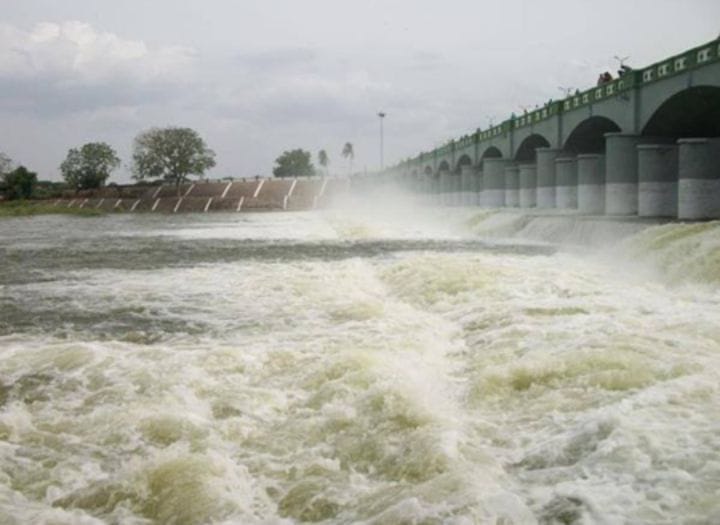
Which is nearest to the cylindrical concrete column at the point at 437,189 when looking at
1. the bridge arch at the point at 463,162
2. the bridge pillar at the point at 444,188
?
the bridge pillar at the point at 444,188

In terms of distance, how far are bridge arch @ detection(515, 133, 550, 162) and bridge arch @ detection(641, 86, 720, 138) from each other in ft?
51.4

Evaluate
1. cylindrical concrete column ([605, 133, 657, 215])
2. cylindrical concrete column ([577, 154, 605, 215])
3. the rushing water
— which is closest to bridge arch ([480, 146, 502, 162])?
cylindrical concrete column ([577, 154, 605, 215])

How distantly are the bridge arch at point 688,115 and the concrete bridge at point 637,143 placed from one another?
36 mm

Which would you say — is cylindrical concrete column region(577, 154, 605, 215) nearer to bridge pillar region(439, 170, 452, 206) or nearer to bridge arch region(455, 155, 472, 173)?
bridge arch region(455, 155, 472, 173)

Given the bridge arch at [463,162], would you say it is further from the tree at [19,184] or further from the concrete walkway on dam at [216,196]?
the tree at [19,184]

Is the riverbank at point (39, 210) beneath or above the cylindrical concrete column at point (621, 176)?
beneath

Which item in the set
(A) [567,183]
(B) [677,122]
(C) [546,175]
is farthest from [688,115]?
(C) [546,175]

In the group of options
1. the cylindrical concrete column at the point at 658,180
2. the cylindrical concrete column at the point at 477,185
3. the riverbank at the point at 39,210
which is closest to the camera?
the cylindrical concrete column at the point at 658,180

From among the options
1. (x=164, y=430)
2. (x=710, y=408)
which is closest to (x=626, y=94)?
(x=710, y=408)

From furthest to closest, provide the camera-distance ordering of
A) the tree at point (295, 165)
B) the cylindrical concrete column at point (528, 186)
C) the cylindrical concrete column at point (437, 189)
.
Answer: the tree at point (295, 165) < the cylindrical concrete column at point (437, 189) < the cylindrical concrete column at point (528, 186)

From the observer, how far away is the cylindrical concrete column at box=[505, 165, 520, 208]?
52844 millimetres

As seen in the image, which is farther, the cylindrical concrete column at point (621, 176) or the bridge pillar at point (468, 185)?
the bridge pillar at point (468, 185)

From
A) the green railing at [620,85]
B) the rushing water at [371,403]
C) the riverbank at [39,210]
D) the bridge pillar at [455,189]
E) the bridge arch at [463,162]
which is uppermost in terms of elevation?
the green railing at [620,85]

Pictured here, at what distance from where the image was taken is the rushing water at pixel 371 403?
5375 mm
